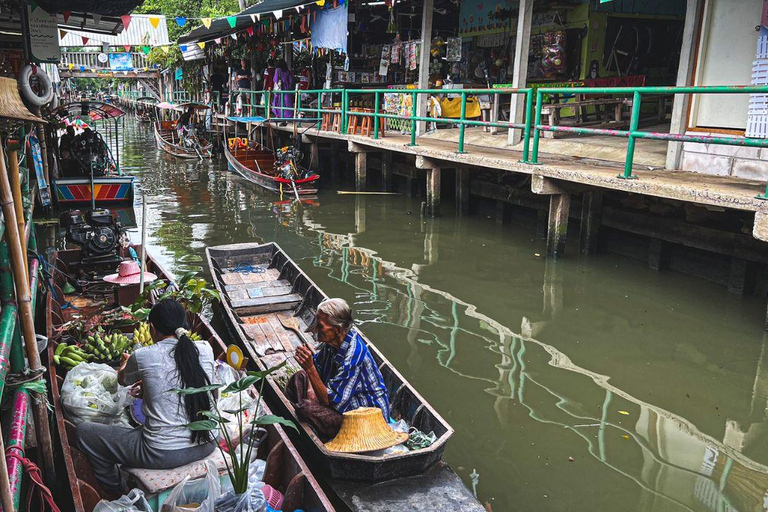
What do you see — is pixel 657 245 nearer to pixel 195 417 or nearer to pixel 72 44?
pixel 195 417

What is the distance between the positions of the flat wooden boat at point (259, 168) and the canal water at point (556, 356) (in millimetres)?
3240

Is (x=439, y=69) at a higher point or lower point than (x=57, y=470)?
higher

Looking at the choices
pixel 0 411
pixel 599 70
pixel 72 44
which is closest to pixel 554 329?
pixel 0 411

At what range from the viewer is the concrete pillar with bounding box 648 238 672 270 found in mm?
8867

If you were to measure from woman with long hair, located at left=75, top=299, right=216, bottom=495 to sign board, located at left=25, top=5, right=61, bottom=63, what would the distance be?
791 centimetres

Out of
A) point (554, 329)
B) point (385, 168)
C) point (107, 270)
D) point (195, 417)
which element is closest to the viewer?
point (195, 417)

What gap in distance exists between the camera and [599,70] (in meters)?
13.7

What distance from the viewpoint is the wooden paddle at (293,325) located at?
6224 millimetres

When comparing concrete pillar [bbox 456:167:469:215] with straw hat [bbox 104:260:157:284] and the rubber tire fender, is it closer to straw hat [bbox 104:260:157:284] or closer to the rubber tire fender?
the rubber tire fender

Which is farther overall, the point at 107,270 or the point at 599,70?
the point at 599,70

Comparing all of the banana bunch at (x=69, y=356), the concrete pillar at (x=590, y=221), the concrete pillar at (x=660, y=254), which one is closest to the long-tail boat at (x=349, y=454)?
the banana bunch at (x=69, y=356)

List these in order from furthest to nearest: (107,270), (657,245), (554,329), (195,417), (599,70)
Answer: (599,70) < (657,245) < (107,270) < (554,329) < (195,417)

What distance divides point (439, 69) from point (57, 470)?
45.8 ft

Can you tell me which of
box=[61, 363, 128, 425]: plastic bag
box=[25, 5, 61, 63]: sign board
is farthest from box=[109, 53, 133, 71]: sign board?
box=[61, 363, 128, 425]: plastic bag
